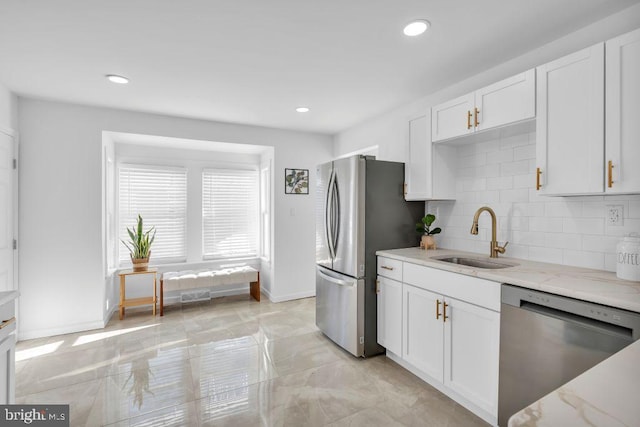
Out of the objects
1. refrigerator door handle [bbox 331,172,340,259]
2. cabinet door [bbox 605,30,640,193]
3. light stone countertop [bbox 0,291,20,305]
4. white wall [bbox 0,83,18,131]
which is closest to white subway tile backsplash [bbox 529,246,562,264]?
cabinet door [bbox 605,30,640,193]

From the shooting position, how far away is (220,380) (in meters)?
2.42

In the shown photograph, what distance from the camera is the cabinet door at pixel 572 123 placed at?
1.67 metres

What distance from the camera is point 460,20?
188 centimetres

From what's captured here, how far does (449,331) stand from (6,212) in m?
4.01

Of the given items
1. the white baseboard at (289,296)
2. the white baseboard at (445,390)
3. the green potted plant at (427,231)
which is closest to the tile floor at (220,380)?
the white baseboard at (445,390)

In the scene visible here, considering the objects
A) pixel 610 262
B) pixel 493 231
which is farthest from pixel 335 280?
pixel 610 262

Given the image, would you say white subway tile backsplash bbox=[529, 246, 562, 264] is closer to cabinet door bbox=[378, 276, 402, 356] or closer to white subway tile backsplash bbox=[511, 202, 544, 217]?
white subway tile backsplash bbox=[511, 202, 544, 217]

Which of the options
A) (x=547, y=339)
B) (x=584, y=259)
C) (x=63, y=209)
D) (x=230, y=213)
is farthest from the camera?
(x=230, y=213)

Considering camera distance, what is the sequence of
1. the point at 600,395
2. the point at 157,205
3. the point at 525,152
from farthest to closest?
the point at 157,205 < the point at 525,152 < the point at 600,395

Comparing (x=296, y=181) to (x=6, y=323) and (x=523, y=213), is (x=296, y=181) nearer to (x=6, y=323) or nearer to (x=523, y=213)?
(x=523, y=213)

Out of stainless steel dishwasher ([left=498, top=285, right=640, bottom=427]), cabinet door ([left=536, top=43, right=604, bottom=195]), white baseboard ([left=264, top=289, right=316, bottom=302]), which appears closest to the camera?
stainless steel dishwasher ([left=498, top=285, right=640, bottom=427])

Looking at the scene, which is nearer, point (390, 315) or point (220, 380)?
point (220, 380)

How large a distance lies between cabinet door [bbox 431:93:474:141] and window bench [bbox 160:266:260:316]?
10.1 feet

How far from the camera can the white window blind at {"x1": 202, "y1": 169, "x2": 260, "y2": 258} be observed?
477cm
